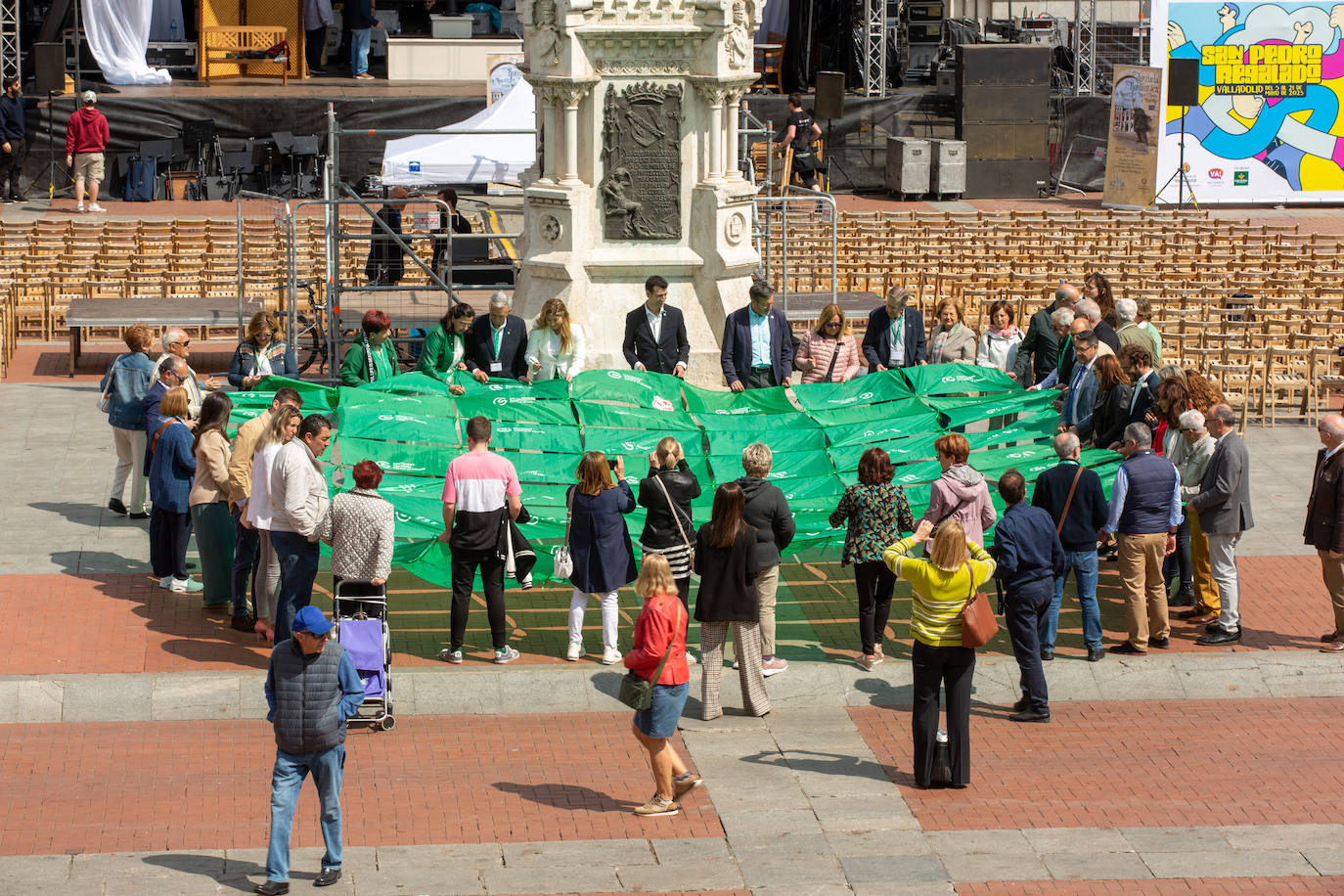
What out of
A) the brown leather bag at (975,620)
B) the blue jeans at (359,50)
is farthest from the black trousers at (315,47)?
the brown leather bag at (975,620)

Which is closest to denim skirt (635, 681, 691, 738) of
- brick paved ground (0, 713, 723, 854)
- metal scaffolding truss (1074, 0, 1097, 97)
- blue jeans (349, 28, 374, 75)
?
brick paved ground (0, 713, 723, 854)

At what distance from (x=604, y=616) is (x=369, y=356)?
4.14 meters

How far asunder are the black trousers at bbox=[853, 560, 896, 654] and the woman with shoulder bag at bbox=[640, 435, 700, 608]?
3.89 feet

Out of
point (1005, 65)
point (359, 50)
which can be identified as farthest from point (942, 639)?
point (359, 50)

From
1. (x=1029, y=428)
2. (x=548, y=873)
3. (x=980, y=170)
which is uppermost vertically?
(x=980, y=170)

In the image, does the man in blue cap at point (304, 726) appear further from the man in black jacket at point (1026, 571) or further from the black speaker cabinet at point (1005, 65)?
the black speaker cabinet at point (1005, 65)

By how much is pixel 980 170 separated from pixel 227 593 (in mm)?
27472

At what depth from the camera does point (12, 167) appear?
113 feet

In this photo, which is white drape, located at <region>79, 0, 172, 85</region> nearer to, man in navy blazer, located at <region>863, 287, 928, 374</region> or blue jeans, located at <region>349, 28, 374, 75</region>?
blue jeans, located at <region>349, 28, 374, 75</region>

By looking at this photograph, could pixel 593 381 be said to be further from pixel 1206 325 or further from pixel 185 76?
pixel 185 76

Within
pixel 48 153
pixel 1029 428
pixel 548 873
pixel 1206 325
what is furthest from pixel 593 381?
pixel 48 153

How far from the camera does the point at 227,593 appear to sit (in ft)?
42.4

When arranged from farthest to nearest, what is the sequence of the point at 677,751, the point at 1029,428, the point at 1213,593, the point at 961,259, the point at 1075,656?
1. the point at 961,259
2. the point at 1029,428
3. the point at 1213,593
4. the point at 1075,656
5. the point at 677,751

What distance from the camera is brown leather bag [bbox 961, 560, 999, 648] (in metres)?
9.99
